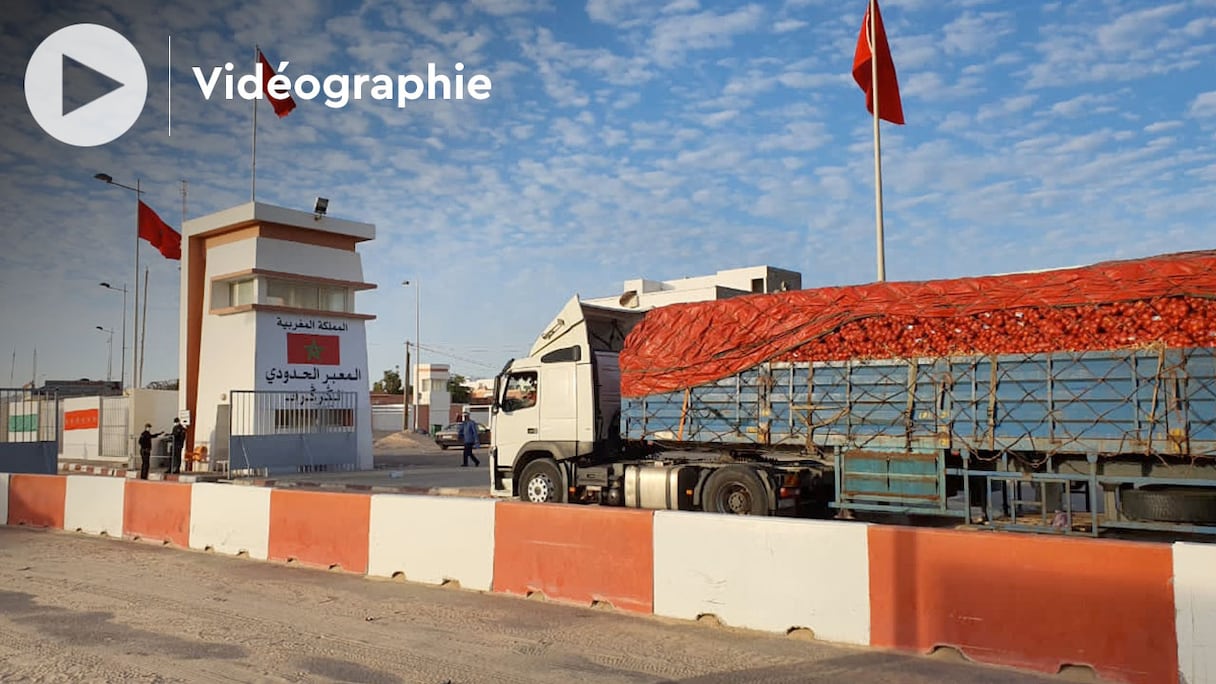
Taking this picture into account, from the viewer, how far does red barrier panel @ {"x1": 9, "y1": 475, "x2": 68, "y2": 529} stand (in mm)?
13883

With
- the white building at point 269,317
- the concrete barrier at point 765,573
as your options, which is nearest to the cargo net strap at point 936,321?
the concrete barrier at point 765,573

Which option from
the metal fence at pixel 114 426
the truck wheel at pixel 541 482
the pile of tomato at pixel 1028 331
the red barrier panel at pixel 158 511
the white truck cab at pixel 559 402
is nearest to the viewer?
the pile of tomato at pixel 1028 331

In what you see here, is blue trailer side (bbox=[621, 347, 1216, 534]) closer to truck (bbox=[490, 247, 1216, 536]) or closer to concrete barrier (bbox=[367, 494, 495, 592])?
truck (bbox=[490, 247, 1216, 536])

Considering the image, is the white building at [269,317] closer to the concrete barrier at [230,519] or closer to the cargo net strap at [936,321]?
the concrete barrier at [230,519]

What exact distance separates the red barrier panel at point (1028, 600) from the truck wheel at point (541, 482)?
8685 millimetres

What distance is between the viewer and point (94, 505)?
13.2m

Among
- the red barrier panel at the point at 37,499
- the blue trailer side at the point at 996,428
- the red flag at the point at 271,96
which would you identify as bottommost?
the red barrier panel at the point at 37,499

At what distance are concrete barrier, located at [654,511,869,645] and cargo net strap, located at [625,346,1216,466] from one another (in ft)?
15.6

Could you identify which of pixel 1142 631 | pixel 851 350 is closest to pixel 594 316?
pixel 851 350

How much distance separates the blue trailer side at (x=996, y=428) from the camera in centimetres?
945

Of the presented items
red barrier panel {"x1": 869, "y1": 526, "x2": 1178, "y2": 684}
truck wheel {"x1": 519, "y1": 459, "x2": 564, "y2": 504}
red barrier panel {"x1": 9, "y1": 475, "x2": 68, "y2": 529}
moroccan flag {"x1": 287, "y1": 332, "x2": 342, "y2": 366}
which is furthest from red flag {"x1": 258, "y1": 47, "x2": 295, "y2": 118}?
red barrier panel {"x1": 869, "y1": 526, "x2": 1178, "y2": 684}

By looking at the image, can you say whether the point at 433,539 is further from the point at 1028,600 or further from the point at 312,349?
the point at 312,349

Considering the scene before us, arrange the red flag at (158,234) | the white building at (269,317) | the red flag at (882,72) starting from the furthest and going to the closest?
the red flag at (158,234)
the white building at (269,317)
the red flag at (882,72)

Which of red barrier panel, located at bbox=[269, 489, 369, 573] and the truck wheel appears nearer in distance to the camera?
red barrier panel, located at bbox=[269, 489, 369, 573]
